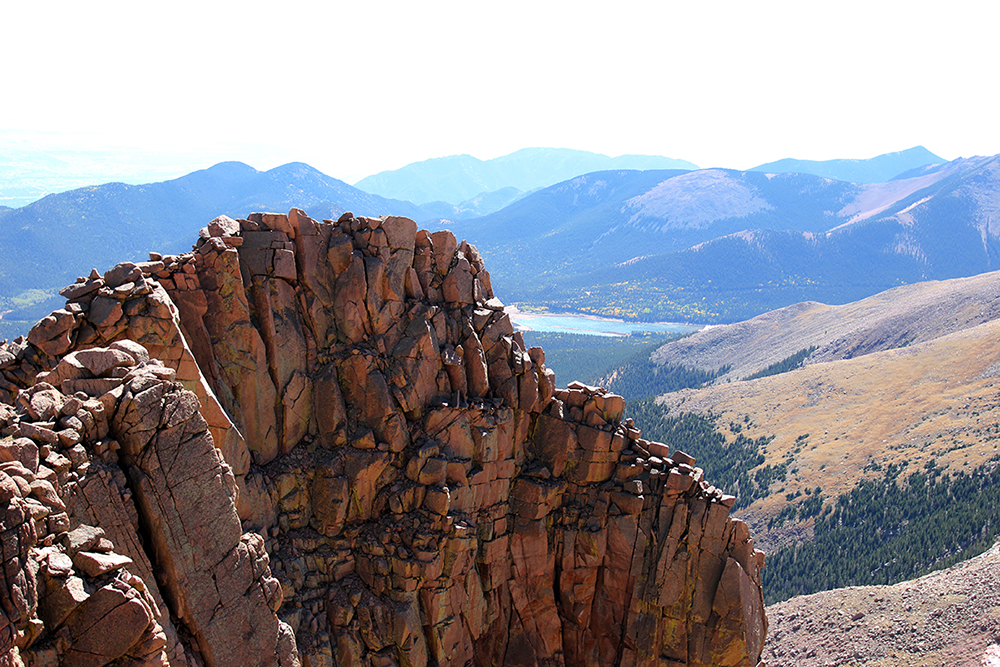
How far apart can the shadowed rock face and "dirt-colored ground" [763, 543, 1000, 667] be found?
43799 millimetres

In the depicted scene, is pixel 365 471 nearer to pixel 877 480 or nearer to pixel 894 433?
pixel 877 480

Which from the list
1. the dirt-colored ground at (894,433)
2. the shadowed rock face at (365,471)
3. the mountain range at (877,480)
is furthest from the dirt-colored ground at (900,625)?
the dirt-colored ground at (894,433)

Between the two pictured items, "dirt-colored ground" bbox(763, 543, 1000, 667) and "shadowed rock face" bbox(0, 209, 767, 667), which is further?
"dirt-colored ground" bbox(763, 543, 1000, 667)

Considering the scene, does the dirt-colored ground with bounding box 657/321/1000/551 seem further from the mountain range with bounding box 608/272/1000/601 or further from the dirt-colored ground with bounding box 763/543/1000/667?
the dirt-colored ground with bounding box 763/543/1000/667

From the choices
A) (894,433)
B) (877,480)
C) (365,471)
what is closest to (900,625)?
(365,471)

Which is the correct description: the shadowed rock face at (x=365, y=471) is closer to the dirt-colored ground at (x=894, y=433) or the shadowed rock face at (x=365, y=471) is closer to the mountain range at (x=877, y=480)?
the mountain range at (x=877, y=480)

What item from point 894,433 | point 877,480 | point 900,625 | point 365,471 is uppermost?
point 365,471

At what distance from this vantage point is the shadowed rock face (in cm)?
2162

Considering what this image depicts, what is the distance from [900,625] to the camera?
7919cm

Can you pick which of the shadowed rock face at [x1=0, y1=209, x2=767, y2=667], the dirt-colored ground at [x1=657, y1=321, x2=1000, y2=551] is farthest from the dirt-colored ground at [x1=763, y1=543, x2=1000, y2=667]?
the dirt-colored ground at [x1=657, y1=321, x2=1000, y2=551]

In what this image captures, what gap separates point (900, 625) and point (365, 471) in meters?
70.7

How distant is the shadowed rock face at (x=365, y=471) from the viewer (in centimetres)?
2162

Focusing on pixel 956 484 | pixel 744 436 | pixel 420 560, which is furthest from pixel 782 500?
pixel 420 560

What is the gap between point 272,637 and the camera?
77.5 ft
